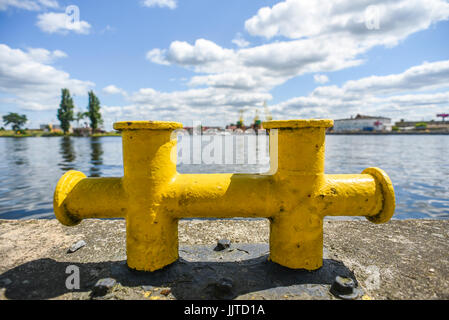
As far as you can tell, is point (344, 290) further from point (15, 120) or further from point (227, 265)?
point (15, 120)

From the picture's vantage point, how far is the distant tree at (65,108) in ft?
207

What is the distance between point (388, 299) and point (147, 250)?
194cm

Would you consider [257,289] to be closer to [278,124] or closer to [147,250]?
[147,250]

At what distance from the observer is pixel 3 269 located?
2.40m

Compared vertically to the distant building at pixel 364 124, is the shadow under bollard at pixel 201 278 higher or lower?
lower

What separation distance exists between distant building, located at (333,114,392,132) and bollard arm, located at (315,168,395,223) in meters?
113

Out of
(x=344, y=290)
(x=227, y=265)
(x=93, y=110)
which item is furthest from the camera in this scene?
(x=93, y=110)


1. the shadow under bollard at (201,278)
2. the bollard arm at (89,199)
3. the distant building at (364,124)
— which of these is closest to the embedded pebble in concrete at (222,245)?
the shadow under bollard at (201,278)

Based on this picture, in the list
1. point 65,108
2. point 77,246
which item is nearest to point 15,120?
point 65,108

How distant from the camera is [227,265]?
240 centimetres

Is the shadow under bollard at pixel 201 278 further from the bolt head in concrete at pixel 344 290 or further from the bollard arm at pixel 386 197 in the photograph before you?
the bollard arm at pixel 386 197

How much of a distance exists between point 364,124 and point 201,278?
122 meters

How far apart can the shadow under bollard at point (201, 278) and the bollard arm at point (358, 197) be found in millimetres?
Result: 589

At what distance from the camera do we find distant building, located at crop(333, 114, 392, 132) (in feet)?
330
